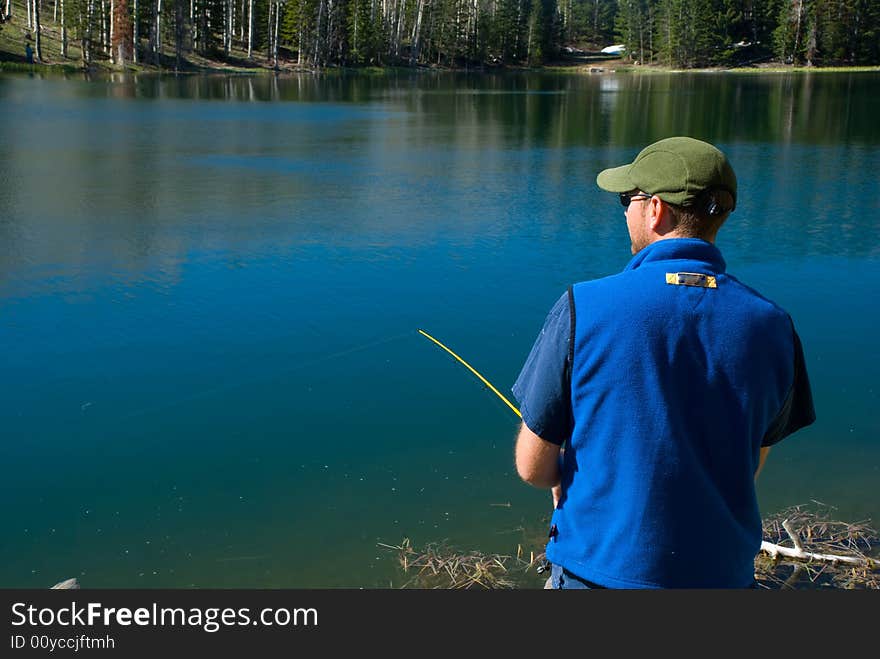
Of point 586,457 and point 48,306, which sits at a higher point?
point 586,457

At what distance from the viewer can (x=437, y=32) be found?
274 feet

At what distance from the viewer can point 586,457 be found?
2146 mm

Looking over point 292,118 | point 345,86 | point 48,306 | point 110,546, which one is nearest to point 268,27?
point 345,86

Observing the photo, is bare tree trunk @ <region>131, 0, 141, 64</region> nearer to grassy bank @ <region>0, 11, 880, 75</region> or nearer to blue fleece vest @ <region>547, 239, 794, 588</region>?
grassy bank @ <region>0, 11, 880, 75</region>

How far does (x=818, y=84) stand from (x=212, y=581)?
55028mm

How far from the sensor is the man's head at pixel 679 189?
2.13 meters

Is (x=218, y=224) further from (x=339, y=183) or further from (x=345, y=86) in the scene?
(x=345, y=86)

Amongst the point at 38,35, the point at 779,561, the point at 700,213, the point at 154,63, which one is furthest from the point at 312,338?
the point at 154,63

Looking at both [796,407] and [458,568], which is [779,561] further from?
[796,407]

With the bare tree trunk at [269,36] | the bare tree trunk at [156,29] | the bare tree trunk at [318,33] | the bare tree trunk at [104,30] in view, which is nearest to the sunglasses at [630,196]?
the bare tree trunk at [156,29]

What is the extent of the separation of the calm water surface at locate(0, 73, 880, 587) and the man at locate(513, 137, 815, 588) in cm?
13

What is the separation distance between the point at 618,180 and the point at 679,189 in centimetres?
17

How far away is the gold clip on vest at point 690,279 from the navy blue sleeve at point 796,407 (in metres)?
0.29

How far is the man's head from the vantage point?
2.13m
